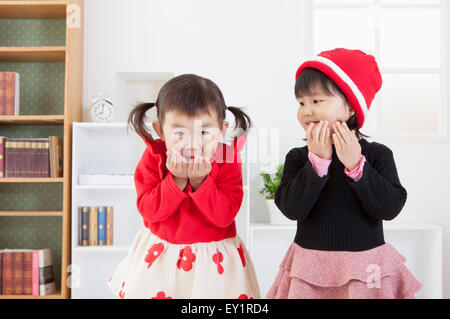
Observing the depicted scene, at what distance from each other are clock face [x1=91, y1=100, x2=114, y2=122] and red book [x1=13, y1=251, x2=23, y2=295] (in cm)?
76

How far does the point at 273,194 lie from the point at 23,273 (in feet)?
4.17

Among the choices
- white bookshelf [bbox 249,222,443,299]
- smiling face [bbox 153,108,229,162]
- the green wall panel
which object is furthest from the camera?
the green wall panel

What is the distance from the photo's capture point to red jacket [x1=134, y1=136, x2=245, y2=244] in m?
1.07

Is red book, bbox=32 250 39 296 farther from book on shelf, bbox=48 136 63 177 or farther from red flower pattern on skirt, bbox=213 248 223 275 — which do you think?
red flower pattern on skirt, bbox=213 248 223 275

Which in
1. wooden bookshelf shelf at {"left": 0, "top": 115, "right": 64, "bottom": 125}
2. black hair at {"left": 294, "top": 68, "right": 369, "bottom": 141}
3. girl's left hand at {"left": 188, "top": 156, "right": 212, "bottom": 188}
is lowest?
girl's left hand at {"left": 188, "top": 156, "right": 212, "bottom": 188}

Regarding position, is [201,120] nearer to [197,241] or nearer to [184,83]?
[184,83]

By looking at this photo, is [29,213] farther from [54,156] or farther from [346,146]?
[346,146]

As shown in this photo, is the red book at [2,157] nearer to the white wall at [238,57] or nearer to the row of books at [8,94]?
the row of books at [8,94]

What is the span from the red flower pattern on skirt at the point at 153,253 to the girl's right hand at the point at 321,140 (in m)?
0.44

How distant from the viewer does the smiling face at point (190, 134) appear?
104 cm

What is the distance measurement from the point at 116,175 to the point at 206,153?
122 cm

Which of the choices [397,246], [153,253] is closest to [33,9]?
[153,253]

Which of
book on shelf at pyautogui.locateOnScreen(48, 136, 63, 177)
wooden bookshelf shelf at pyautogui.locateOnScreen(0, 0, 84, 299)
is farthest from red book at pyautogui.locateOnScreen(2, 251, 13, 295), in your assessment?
book on shelf at pyautogui.locateOnScreen(48, 136, 63, 177)
